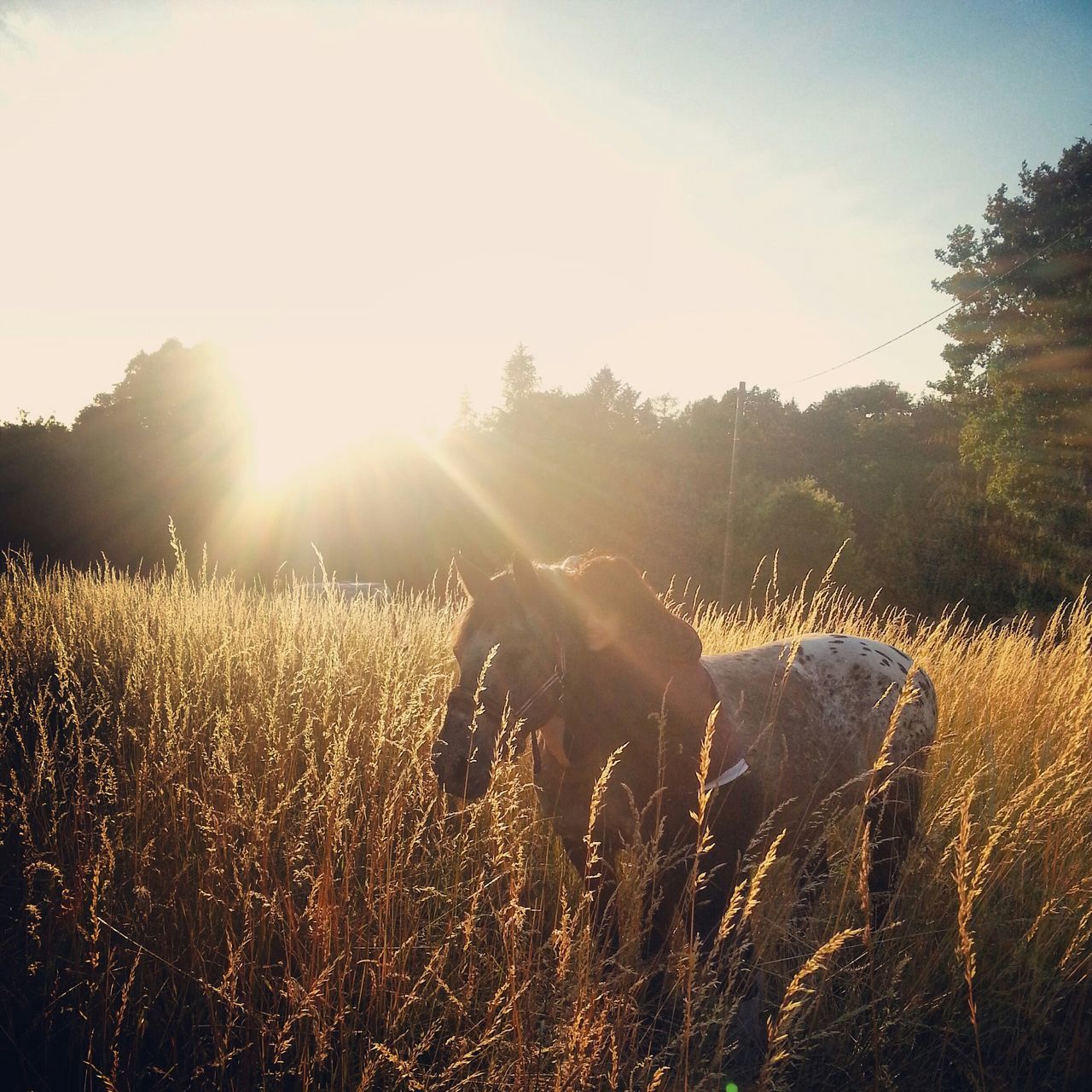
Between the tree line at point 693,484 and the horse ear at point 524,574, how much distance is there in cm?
1290

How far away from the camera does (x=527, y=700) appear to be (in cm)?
180

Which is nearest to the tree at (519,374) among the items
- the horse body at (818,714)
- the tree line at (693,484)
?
the tree line at (693,484)

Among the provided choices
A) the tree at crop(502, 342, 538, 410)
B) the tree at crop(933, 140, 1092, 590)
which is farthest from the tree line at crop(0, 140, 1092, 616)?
the tree at crop(502, 342, 538, 410)

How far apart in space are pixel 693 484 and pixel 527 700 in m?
18.3

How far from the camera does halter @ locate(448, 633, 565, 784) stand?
5.69 ft

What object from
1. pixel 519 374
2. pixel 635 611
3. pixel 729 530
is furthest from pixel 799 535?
pixel 519 374

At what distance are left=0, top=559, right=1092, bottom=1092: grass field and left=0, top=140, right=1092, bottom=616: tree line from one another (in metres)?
11.9

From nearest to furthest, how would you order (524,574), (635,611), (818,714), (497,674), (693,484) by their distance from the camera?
1. (497,674)
2. (524,574)
3. (635,611)
4. (818,714)
5. (693,484)

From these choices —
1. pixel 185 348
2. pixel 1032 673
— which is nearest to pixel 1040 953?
pixel 1032 673

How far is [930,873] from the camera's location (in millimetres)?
2664

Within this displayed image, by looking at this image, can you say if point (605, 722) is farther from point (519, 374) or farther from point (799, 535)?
point (519, 374)

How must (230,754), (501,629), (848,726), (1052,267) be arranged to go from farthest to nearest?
(1052,267) → (230,754) → (848,726) → (501,629)

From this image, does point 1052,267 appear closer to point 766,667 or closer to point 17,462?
point 766,667

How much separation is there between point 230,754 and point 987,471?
73.4ft
